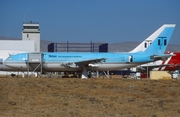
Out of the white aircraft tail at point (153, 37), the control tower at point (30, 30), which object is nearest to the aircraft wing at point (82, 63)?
the white aircraft tail at point (153, 37)

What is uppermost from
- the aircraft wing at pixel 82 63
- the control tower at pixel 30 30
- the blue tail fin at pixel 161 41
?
the control tower at pixel 30 30

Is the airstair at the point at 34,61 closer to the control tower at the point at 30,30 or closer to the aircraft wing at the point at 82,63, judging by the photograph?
the aircraft wing at the point at 82,63

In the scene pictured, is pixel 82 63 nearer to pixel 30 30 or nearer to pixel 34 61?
pixel 34 61

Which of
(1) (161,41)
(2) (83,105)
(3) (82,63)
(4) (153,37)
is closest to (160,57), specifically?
(1) (161,41)

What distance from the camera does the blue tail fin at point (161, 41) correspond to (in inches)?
2041

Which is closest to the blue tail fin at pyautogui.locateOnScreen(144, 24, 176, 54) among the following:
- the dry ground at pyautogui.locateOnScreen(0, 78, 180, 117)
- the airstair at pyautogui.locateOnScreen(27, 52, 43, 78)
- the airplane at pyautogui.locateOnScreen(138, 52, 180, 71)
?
the airstair at pyautogui.locateOnScreen(27, 52, 43, 78)

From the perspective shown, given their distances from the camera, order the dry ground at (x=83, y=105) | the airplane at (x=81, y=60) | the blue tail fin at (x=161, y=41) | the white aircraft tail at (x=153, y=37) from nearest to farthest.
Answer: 1. the dry ground at (x=83, y=105)
2. the airplane at (x=81, y=60)
3. the blue tail fin at (x=161, y=41)
4. the white aircraft tail at (x=153, y=37)

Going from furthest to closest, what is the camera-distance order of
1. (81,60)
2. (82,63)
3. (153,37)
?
1. (153,37)
2. (81,60)
3. (82,63)

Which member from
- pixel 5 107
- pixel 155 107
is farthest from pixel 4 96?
pixel 155 107

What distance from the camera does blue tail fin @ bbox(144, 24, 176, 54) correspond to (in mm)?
51844

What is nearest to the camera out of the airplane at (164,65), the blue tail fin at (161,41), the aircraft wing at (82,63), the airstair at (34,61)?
the aircraft wing at (82,63)

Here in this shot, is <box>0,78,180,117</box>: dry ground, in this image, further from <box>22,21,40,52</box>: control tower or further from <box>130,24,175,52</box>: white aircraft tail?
<box>22,21,40,52</box>: control tower

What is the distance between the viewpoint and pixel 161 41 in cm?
5256

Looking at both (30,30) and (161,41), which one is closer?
(161,41)
